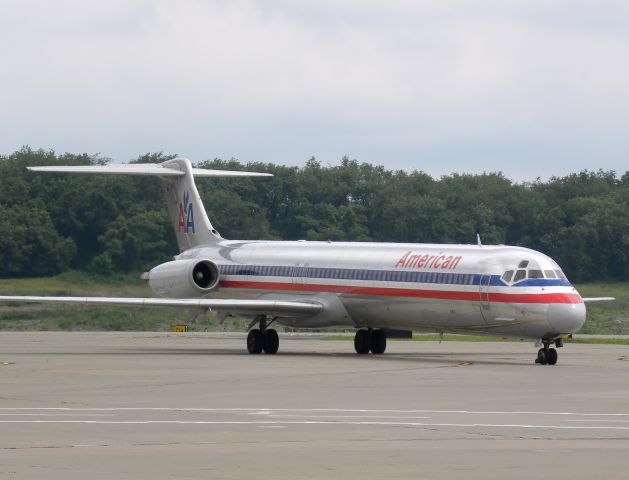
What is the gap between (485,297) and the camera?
108 feet

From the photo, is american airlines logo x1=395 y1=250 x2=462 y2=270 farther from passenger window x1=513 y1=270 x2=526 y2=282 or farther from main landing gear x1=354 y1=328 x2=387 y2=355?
main landing gear x1=354 y1=328 x2=387 y2=355

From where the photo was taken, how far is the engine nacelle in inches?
1596

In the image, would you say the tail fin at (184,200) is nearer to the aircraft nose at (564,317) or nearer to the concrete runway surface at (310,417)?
the concrete runway surface at (310,417)

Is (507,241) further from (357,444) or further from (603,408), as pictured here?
(357,444)

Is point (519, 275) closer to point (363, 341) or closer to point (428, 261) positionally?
point (428, 261)

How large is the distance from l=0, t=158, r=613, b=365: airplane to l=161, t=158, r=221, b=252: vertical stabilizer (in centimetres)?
3

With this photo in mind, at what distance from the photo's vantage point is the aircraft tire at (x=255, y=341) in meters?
37.5

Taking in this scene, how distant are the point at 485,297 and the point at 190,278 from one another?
1048 centimetres

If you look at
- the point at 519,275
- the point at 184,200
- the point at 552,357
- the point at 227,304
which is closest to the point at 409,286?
the point at 519,275

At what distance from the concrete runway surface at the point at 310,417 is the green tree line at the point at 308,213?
34.4m

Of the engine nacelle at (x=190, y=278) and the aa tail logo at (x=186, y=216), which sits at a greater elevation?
the aa tail logo at (x=186, y=216)

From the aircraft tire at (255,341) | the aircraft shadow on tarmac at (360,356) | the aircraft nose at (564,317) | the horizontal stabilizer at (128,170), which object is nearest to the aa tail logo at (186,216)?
the horizontal stabilizer at (128,170)

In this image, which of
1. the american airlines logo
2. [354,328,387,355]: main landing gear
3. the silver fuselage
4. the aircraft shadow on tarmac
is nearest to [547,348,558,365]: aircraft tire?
the silver fuselage

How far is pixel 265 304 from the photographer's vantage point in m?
36.8
